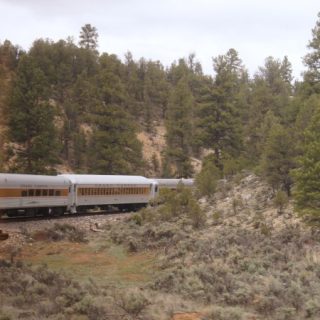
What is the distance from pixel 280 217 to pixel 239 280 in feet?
42.3

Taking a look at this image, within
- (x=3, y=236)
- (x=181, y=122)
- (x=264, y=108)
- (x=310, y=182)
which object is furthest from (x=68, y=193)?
(x=181, y=122)

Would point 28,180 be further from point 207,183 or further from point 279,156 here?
point 279,156

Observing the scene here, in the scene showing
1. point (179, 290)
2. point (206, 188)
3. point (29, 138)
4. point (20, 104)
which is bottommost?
point (179, 290)

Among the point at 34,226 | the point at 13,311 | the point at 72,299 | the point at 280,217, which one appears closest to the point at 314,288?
the point at 72,299

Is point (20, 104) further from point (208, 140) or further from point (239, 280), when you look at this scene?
point (239, 280)

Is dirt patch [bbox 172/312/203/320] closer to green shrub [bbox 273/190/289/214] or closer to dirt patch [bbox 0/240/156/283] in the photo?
dirt patch [bbox 0/240/156/283]

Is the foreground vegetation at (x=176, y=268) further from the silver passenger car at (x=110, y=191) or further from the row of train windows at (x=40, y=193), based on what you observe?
the silver passenger car at (x=110, y=191)

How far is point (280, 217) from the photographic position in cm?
2912

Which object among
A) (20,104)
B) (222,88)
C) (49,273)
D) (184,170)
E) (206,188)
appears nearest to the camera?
(49,273)

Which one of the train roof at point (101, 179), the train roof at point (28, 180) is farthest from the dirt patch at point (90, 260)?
the train roof at point (101, 179)

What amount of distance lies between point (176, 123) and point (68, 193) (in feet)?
85.9

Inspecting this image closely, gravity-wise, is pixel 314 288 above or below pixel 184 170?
below

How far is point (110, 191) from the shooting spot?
39062 mm

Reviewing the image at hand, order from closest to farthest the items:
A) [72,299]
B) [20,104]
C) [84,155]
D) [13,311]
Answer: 1. [13,311]
2. [72,299]
3. [20,104]
4. [84,155]
